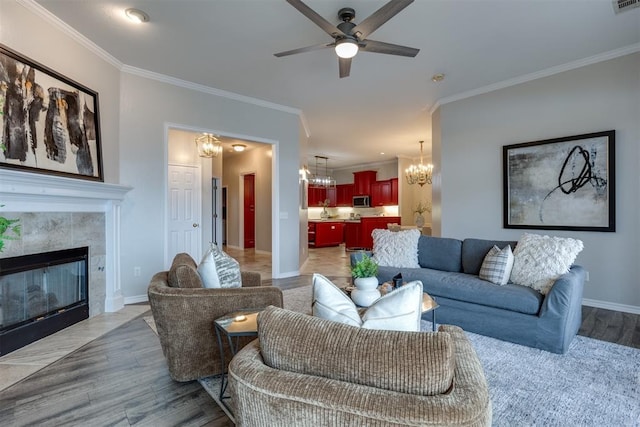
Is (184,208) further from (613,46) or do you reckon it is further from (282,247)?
(613,46)

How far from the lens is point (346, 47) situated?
2.51m

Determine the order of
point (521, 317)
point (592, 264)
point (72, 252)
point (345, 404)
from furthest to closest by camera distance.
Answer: point (592, 264) < point (72, 252) < point (521, 317) < point (345, 404)

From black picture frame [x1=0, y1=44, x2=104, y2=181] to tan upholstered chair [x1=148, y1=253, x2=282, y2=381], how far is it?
1.63m

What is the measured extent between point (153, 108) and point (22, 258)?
2.25 metres

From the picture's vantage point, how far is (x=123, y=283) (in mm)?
3721

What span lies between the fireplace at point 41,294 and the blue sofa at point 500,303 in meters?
3.20

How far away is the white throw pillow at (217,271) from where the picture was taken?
7.16 feet

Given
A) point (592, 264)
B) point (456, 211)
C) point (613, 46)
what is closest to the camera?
point (613, 46)

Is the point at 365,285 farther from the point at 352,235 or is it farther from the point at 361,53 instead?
the point at 352,235

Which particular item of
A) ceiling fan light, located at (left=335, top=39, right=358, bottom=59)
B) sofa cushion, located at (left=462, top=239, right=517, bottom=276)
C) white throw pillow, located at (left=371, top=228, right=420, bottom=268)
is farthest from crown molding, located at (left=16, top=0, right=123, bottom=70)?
sofa cushion, located at (left=462, top=239, right=517, bottom=276)

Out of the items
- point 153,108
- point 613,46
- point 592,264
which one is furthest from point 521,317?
point 153,108

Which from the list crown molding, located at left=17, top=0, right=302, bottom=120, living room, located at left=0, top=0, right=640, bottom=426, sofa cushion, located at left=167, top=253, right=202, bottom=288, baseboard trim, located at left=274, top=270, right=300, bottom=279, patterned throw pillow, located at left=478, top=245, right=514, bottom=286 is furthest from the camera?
baseboard trim, located at left=274, top=270, right=300, bottom=279

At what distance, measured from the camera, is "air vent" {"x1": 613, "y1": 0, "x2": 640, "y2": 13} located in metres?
2.53

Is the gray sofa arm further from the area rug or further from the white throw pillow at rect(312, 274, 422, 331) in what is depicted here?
the white throw pillow at rect(312, 274, 422, 331)
